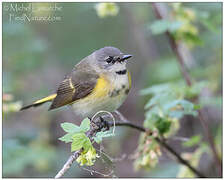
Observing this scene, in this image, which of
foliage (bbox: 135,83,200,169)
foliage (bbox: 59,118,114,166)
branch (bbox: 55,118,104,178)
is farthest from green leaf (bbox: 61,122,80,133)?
foliage (bbox: 135,83,200,169)

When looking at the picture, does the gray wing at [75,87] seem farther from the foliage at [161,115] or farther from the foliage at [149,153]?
the foliage at [149,153]

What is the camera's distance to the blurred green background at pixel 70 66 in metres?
4.39

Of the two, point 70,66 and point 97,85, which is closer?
point 97,85

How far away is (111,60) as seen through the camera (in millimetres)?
3508

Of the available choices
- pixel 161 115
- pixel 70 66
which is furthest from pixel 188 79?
pixel 70 66

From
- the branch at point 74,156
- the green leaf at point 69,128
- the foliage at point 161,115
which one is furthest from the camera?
the foliage at point 161,115

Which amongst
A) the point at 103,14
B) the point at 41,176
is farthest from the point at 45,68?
the point at 103,14

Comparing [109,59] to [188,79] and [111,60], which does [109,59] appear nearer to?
[111,60]

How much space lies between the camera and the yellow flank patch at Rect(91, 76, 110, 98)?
11.1 ft

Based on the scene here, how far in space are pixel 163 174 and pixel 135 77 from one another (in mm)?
2875

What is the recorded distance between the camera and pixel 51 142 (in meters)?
5.18

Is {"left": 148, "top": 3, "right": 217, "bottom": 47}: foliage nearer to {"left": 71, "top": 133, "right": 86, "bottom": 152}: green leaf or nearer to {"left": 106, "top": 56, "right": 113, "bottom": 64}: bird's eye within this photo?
{"left": 106, "top": 56, "right": 113, "bottom": 64}: bird's eye

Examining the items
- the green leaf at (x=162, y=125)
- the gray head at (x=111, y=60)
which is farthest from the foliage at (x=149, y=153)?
the gray head at (x=111, y=60)

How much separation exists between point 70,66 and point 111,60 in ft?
9.87
